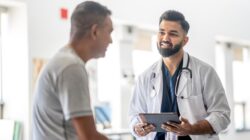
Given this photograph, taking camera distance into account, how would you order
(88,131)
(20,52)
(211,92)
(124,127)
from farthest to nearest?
(124,127) → (20,52) → (211,92) → (88,131)

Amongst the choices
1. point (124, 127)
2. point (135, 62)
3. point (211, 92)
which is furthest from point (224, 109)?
point (135, 62)

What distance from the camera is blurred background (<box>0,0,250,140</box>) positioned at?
3736 mm

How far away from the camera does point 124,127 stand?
4828mm

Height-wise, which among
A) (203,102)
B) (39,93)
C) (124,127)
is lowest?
(124,127)

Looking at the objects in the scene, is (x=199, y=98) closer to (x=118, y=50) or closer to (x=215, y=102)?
(x=215, y=102)

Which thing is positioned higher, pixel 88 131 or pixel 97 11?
pixel 97 11

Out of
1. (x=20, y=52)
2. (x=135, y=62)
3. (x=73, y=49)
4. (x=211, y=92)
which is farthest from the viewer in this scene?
(x=135, y=62)

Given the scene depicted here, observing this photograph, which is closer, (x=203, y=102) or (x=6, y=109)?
(x=203, y=102)

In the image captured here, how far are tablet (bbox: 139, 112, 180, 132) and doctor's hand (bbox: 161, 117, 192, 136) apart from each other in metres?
0.03

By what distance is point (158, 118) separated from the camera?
2.23 metres

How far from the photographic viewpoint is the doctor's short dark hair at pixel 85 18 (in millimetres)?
1521

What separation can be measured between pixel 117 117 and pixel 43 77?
3.42 m

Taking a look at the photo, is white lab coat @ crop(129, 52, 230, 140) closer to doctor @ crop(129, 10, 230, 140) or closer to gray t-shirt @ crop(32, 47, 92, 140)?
doctor @ crop(129, 10, 230, 140)

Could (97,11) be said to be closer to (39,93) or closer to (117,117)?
(39,93)
